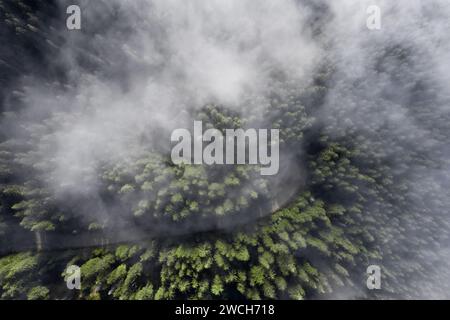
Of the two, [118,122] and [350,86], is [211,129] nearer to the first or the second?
[118,122]

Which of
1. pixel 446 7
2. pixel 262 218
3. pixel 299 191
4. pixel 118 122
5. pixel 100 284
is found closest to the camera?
pixel 100 284

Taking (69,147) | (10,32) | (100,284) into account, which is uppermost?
(10,32)

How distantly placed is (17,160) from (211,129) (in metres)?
6.66

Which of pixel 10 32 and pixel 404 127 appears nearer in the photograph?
pixel 10 32

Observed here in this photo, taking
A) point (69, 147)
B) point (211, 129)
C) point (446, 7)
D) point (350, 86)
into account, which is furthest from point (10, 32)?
point (446, 7)

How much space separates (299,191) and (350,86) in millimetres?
5396

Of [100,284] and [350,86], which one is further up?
[350,86]

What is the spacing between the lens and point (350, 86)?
1109 cm

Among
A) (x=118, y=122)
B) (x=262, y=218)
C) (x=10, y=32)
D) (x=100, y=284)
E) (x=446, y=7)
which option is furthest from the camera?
(x=446, y=7)

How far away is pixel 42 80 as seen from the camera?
8625 millimetres

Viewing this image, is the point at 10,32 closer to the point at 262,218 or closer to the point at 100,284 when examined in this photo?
the point at 100,284

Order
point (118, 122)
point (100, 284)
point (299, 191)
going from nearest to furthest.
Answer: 1. point (100, 284)
2. point (118, 122)
3. point (299, 191)

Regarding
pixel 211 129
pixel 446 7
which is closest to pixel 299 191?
pixel 211 129

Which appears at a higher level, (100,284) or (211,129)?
(211,129)
